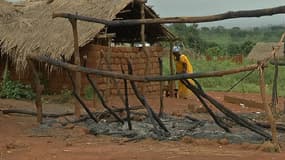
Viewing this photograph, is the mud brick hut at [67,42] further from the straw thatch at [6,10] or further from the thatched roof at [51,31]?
the straw thatch at [6,10]

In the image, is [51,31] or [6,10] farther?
[51,31]

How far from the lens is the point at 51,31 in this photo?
17812mm

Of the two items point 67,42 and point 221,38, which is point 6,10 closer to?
point 67,42

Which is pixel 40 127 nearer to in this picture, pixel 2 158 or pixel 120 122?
pixel 120 122

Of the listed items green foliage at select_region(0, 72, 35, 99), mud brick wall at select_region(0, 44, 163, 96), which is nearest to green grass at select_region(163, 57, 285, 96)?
mud brick wall at select_region(0, 44, 163, 96)

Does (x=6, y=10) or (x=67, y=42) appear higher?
(x=6, y=10)

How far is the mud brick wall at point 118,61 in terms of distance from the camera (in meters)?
16.9

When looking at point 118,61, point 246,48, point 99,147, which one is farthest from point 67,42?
point 246,48

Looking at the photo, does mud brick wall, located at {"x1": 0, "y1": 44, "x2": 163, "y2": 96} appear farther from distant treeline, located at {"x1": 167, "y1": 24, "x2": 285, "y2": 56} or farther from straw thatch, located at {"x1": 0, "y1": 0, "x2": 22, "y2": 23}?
distant treeline, located at {"x1": 167, "y1": 24, "x2": 285, "y2": 56}

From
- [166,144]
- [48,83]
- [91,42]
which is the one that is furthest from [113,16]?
[166,144]

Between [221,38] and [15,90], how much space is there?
54097 millimetres

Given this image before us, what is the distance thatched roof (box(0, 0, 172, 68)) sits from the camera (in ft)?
54.9

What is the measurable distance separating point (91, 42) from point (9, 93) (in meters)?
2.86

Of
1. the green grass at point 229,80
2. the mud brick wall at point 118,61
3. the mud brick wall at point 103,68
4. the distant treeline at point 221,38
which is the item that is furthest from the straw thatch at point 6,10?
the distant treeline at point 221,38
